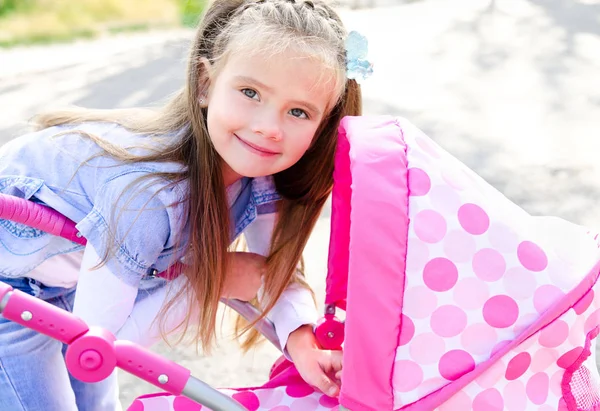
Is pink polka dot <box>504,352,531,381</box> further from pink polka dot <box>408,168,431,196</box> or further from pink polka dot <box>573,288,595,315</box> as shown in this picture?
pink polka dot <box>408,168,431,196</box>

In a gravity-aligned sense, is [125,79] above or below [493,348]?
below

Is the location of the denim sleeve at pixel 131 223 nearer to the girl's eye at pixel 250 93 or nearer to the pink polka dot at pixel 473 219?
the girl's eye at pixel 250 93

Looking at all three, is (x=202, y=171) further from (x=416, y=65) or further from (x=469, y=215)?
(x=416, y=65)

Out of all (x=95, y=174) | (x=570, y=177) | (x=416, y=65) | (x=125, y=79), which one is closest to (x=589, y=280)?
(x=95, y=174)

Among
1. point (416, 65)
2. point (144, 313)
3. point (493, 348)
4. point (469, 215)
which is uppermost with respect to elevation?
point (469, 215)

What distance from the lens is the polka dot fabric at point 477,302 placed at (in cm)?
95

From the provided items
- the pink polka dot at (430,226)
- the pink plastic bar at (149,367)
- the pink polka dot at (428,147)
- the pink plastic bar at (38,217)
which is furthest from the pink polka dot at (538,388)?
the pink plastic bar at (38,217)

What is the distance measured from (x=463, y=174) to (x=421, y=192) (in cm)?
9

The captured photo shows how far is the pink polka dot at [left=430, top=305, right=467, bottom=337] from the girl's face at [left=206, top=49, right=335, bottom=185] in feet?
1.44

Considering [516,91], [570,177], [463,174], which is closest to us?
[463,174]

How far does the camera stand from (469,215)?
3.28ft

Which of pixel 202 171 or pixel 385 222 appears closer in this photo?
pixel 385 222

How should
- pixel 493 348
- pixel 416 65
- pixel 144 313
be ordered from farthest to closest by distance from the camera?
pixel 416 65 < pixel 144 313 < pixel 493 348

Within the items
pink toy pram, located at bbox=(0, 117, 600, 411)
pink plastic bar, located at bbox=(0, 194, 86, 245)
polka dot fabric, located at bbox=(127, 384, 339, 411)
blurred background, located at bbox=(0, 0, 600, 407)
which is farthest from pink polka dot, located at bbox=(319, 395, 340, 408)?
blurred background, located at bbox=(0, 0, 600, 407)
